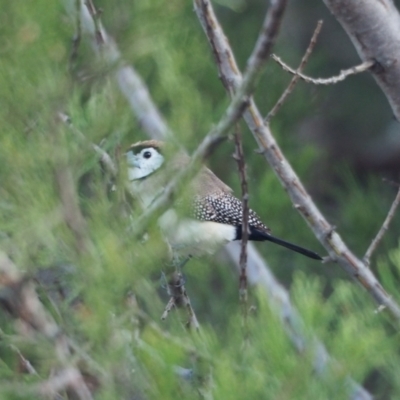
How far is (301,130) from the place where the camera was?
18.7ft

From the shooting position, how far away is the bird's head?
190cm

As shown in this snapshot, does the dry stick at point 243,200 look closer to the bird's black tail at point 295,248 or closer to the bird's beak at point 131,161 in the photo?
the bird's beak at point 131,161

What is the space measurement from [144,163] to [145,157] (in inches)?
11.2

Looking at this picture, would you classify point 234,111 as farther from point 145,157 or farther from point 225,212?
point 225,212

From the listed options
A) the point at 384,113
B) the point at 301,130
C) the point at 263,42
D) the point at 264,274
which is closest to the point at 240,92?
Result: the point at 263,42

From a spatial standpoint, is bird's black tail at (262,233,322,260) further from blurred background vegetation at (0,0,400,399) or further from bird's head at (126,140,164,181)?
blurred background vegetation at (0,0,400,399)

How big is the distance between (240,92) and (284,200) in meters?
2.61

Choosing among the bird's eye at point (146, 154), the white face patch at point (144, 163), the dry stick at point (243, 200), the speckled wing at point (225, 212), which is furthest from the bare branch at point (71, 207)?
the speckled wing at point (225, 212)

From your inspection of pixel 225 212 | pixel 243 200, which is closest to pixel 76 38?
pixel 243 200

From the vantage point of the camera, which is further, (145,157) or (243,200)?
(145,157)

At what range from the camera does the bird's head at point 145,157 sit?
1.90 meters

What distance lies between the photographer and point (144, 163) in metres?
2.18

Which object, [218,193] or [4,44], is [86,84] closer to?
[4,44]

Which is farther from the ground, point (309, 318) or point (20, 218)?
point (20, 218)
